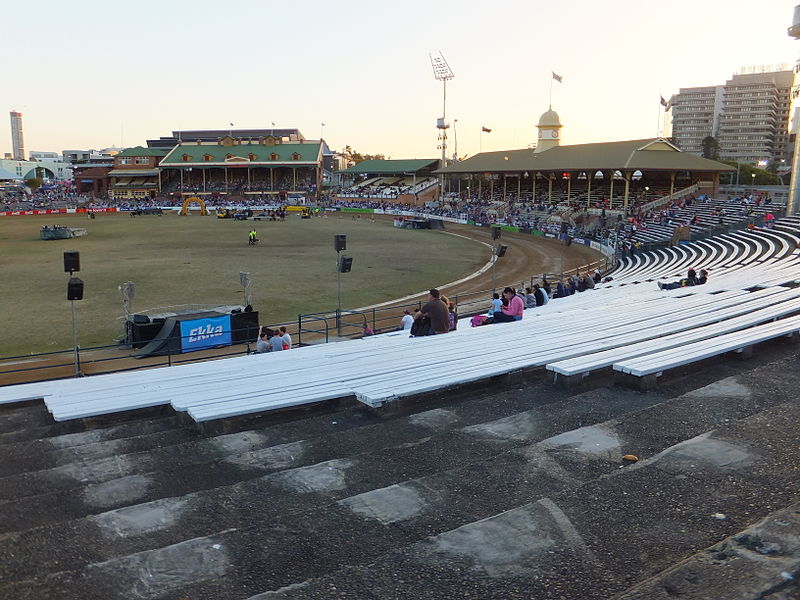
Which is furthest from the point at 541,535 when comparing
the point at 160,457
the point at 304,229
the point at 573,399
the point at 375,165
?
the point at 375,165

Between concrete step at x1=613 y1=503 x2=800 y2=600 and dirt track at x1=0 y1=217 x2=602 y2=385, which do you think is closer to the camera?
concrete step at x1=613 y1=503 x2=800 y2=600

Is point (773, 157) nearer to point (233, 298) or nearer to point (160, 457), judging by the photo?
point (233, 298)

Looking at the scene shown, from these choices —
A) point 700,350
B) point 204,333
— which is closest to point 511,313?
point 700,350

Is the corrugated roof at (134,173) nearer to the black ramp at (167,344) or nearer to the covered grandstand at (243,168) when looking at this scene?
the covered grandstand at (243,168)

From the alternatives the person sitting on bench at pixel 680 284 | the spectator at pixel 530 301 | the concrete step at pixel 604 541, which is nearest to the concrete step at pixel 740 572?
the concrete step at pixel 604 541

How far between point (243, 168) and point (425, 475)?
112635mm

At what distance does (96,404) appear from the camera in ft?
28.1

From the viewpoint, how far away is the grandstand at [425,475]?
14.8 ft

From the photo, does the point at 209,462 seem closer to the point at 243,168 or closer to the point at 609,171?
the point at 609,171

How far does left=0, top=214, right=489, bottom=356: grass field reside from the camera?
2391 cm

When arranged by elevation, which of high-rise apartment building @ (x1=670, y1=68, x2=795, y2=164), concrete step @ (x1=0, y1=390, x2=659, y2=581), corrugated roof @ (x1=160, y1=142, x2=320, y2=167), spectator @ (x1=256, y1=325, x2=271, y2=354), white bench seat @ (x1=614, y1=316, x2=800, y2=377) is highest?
Result: high-rise apartment building @ (x1=670, y1=68, x2=795, y2=164)

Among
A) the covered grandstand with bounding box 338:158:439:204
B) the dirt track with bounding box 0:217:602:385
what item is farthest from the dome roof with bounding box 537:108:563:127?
the dirt track with bounding box 0:217:602:385

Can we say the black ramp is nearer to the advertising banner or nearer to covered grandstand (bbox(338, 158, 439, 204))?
covered grandstand (bbox(338, 158, 439, 204))

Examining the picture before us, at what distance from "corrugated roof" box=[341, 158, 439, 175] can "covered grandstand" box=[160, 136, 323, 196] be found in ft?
25.4
